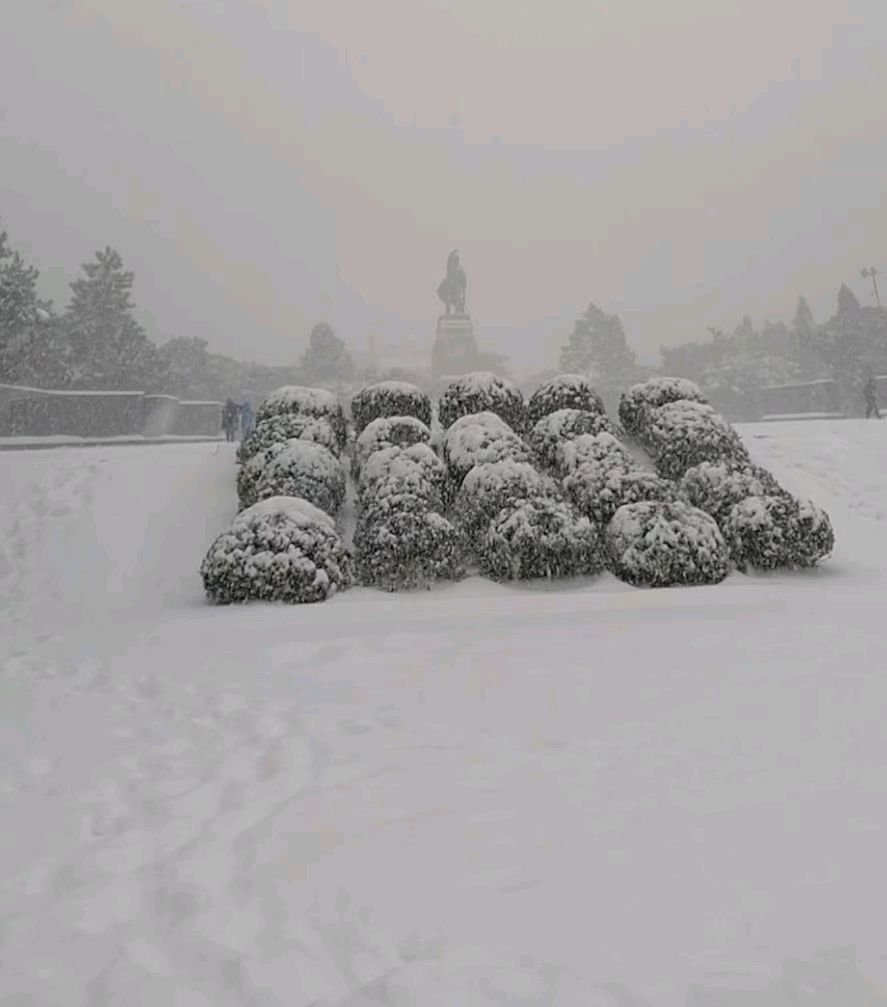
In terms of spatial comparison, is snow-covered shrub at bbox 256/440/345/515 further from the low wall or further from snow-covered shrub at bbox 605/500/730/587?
the low wall

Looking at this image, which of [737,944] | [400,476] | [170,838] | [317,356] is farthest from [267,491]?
[317,356]

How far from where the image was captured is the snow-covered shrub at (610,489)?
9.13 metres

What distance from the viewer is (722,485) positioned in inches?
373

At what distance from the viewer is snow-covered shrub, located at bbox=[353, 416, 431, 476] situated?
35.2ft

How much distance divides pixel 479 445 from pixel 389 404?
259 cm

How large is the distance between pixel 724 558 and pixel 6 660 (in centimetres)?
715

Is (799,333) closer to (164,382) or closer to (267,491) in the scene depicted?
(164,382)

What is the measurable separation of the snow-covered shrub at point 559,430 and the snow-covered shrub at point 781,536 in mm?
3087

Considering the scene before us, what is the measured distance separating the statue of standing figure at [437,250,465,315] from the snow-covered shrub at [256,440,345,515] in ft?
128

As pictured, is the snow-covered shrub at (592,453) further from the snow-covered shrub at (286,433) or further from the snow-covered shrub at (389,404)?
the snow-covered shrub at (286,433)

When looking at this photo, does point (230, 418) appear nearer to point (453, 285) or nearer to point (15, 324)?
point (15, 324)

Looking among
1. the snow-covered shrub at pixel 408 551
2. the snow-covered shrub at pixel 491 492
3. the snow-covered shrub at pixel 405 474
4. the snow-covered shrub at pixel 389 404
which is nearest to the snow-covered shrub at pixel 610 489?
the snow-covered shrub at pixel 491 492

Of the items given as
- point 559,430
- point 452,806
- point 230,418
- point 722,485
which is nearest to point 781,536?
point 722,485

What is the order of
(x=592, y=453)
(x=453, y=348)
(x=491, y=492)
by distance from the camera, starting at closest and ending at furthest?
1. (x=491, y=492)
2. (x=592, y=453)
3. (x=453, y=348)
